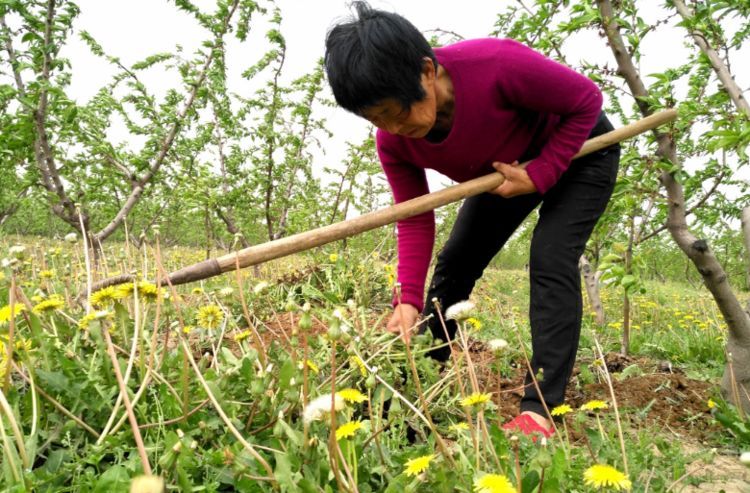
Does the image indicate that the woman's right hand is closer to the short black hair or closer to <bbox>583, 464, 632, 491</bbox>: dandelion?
the short black hair

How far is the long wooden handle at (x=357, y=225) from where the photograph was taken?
5.82 feet

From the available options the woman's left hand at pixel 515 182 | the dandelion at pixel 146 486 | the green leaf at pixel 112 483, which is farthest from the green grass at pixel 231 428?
the woman's left hand at pixel 515 182

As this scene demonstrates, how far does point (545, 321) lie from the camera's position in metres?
2.06

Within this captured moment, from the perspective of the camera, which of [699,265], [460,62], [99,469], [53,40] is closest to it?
[99,469]

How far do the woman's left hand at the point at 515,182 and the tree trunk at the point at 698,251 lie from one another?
2.49ft

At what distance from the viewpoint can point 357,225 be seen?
6.35 ft

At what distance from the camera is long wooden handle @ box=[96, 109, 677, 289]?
178 centimetres

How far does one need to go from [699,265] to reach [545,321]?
0.84 meters

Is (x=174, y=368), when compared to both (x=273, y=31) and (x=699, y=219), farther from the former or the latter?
(x=699, y=219)

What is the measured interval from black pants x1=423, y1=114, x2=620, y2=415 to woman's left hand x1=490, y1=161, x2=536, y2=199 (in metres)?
0.22

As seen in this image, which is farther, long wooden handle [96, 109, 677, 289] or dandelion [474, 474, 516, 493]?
long wooden handle [96, 109, 677, 289]

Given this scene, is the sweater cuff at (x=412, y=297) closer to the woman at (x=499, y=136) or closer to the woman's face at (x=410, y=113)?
the woman at (x=499, y=136)

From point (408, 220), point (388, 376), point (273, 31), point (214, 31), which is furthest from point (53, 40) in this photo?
point (388, 376)

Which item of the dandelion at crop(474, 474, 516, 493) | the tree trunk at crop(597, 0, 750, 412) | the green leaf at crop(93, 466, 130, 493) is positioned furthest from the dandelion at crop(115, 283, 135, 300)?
the tree trunk at crop(597, 0, 750, 412)
